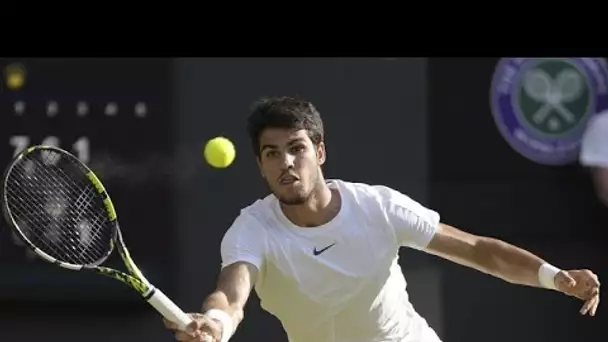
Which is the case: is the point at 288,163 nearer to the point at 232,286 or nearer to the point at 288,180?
the point at 288,180

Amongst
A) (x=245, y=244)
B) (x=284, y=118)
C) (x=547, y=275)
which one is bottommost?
(x=547, y=275)

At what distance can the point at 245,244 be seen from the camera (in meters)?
3.29

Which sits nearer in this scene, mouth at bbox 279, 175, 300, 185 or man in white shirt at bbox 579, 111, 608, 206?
mouth at bbox 279, 175, 300, 185

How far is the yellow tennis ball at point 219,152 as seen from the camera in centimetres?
483

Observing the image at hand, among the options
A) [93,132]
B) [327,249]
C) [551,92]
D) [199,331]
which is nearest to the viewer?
[199,331]

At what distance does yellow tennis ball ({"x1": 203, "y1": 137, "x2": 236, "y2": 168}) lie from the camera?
4.83 meters

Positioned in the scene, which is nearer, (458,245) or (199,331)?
(199,331)

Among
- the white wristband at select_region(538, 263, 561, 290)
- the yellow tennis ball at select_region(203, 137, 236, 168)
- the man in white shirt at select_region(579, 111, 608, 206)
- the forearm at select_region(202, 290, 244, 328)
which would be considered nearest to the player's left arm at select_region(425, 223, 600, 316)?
the white wristband at select_region(538, 263, 561, 290)

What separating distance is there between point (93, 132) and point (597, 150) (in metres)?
1.69

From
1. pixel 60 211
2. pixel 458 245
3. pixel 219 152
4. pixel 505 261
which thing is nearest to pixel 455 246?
pixel 458 245

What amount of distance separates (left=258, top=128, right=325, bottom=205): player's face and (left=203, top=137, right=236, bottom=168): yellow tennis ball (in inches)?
59.6

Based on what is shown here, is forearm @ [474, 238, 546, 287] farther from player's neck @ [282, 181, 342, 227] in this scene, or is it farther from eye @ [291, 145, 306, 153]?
eye @ [291, 145, 306, 153]

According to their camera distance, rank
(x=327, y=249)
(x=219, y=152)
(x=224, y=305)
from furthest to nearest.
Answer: (x=219, y=152)
(x=327, y=249)
(x=224, y=305)
